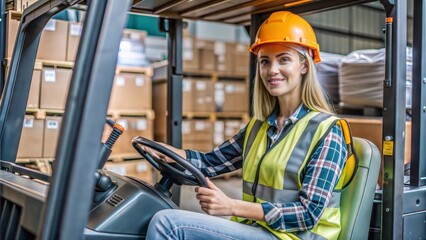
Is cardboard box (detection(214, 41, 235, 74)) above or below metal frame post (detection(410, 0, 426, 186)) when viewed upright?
Result: above

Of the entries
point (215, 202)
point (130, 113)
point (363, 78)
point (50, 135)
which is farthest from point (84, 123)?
point (130, 113)

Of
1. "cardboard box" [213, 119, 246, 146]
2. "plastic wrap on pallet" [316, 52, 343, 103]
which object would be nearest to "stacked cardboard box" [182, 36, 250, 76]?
"cardboard box" [213, 119, 246, 146]

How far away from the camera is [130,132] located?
658cm

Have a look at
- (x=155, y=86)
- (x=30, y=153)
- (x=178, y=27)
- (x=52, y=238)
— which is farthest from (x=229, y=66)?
(x=52, y=238)

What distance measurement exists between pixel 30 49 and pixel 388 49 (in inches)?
71.1

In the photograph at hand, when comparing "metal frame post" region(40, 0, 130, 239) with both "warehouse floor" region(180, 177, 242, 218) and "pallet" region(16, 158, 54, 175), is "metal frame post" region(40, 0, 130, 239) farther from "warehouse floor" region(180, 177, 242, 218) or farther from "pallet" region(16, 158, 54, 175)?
"pallet" region(16, 158, 54, 175)

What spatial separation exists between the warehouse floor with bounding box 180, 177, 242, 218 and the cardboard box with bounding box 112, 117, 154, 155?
0.92 metres

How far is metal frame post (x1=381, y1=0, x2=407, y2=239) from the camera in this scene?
213cm

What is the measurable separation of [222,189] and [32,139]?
9.92 ft

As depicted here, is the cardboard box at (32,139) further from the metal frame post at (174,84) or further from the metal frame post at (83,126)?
the metal frame post at (83,126)

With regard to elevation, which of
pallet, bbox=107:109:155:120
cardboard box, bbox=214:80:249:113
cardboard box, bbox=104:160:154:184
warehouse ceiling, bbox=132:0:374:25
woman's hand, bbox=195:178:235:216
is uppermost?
warehouse ceiling, bbox=132:0:374:25

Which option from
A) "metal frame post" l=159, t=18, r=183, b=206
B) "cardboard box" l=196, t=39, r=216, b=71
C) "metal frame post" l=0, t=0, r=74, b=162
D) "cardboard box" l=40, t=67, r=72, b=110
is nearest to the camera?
"metal frame post" l=0, t=0, r=74, b=162

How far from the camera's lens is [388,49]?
2.16 m

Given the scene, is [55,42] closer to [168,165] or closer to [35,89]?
[35,89]
